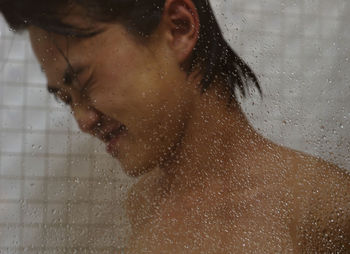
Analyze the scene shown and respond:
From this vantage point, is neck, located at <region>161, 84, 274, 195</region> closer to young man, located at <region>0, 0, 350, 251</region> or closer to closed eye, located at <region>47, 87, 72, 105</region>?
young man, located at <region>0, 0, 350, 251</region>

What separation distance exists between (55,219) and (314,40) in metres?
0.55

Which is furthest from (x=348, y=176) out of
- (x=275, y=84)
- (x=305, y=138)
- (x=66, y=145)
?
(x=66, y=145)

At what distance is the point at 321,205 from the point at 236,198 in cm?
16

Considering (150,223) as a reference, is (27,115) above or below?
above

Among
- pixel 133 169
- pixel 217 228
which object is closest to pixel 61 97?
pixel 133 169

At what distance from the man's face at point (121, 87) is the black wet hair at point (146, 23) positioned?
1 centimetres

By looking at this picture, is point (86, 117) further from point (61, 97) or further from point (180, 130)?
point (180, 130)

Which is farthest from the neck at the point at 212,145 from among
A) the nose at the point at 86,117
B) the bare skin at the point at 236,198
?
the nose at the point at 86,117

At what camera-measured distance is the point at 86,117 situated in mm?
914

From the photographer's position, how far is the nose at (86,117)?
911 mm

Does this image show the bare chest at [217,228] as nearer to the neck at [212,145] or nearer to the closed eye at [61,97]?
the neck at [212,145]

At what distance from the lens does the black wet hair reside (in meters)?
0.91

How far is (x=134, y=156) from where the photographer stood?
0.93 m

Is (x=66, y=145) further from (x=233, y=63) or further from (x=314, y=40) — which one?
(x=314, y=40)
